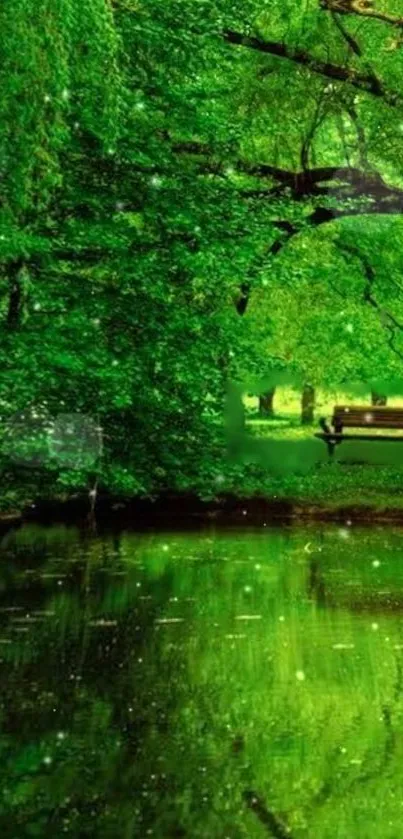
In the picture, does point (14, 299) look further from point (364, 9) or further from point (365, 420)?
point (365, 420)

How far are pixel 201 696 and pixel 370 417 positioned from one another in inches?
851

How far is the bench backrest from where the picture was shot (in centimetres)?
3175

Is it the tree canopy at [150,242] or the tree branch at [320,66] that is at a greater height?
the tree branch at [320,66]

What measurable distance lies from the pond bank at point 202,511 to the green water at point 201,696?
4741mm

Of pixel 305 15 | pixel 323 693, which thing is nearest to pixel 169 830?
pixel 323 693

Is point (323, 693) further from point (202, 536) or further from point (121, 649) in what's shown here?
point (202, 536)

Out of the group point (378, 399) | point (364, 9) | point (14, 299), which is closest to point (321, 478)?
point (364, 9)

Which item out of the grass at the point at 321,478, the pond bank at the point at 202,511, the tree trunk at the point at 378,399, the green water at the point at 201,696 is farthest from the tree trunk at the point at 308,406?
the green water at the point at 201,696

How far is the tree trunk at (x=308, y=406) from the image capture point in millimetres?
57769

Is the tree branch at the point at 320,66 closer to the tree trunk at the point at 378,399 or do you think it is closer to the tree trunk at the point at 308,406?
the tree trunk at the point at 308,406

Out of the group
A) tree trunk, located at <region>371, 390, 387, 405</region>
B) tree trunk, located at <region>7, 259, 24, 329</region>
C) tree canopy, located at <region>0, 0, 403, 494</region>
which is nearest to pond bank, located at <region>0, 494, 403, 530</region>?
tree canopy, located at <region>0, 0, 403, 494</region>

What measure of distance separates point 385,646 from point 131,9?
10.0m

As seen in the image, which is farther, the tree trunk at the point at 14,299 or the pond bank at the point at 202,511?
the pond bank at the point at 202,511

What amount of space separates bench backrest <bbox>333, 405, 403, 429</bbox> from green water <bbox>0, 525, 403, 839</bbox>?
12997 mm
